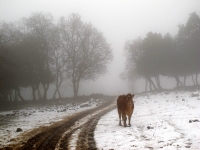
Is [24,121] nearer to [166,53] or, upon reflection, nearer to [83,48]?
[83,48]

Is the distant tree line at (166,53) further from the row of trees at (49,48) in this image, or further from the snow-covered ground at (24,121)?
the snow-covered ground at (24,121)

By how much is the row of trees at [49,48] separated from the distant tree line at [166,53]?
1249 centimetres

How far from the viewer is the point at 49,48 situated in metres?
41.2

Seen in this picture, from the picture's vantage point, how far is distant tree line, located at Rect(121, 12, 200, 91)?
47.1 metres

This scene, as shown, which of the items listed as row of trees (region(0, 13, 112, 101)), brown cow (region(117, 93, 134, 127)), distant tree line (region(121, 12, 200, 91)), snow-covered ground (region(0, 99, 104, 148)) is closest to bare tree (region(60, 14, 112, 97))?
row of trees (region(0, 13, 112, 101))

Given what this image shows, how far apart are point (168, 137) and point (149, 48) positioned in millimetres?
47401

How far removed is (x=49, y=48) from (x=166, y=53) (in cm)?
3033

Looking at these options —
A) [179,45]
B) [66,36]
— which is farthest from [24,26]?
[179,45]

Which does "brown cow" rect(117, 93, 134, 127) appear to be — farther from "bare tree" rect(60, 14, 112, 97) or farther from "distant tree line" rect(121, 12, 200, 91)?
"distant tree line" rect(121, 12, 200, 91)

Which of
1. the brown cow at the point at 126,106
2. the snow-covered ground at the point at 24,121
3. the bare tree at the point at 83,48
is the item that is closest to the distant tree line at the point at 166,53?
the bare tree at the point at 83,48

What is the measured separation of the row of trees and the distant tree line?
1249 centimetres

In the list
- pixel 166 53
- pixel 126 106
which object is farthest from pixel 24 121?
pixel 166 53

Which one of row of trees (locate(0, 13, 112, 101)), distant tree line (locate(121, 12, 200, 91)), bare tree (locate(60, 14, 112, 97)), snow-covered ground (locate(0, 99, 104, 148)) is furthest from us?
distant tree line (locate(121, 12, 200, 91))

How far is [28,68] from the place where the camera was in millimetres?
40562
